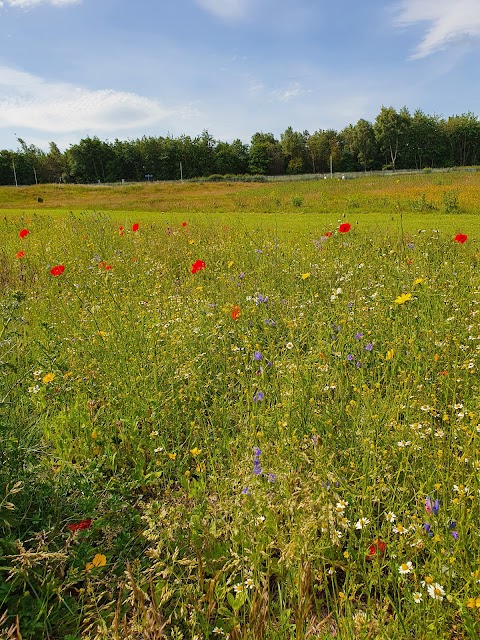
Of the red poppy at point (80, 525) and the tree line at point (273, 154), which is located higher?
the tree line at point (273, 154)

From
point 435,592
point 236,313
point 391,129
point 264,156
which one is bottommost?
point 435,592

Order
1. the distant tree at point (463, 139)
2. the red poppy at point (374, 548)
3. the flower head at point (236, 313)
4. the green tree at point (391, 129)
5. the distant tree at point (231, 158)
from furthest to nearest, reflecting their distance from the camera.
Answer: the distant tree at point (231, 158) < the distant tree at point (463, 139) < the green tree at point (391, 129) < the flower head at point (236, 313) < the red poppy at point (374, 548)

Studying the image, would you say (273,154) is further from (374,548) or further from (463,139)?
(374,548)

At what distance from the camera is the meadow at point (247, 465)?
167 centimetres

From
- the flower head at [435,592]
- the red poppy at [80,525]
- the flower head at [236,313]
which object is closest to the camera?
the flower head at [435,592]

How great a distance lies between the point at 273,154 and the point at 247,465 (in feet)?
347

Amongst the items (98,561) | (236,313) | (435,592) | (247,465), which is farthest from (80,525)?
(236,313)

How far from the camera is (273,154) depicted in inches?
3952

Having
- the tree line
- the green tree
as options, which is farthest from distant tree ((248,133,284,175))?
the green tree

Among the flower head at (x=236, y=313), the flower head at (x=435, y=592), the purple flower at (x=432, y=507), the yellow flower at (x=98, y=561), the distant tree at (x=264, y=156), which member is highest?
the distant tree at (x=264, y=156)

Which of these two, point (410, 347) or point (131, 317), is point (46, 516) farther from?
point (410, 347)

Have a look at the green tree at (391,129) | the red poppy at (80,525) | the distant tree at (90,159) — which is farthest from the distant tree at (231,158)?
the red poppy at (80,525)

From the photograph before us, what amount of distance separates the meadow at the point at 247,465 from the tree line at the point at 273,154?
94.9 meters

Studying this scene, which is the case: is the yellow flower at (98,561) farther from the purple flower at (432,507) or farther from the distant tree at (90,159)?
the distant tree at (90,159)
